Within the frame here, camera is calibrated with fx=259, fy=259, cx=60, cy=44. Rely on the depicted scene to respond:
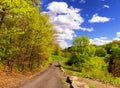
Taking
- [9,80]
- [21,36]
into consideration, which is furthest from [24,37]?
[9,80]

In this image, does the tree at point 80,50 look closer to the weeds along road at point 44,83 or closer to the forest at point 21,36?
the forest at point 21,36

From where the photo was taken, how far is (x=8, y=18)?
3234cm

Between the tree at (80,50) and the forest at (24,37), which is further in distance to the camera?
the tree at (80,50)

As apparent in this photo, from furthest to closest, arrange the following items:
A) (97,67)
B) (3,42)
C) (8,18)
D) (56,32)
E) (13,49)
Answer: (97,67)
(56,32)
(13,49)
(3,42)
(8,18)

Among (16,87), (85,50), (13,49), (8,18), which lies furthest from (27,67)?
(85,50)

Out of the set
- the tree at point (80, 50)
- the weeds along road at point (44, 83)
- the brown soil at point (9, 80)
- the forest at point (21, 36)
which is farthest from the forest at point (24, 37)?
the weeds along road at point (44, 83)

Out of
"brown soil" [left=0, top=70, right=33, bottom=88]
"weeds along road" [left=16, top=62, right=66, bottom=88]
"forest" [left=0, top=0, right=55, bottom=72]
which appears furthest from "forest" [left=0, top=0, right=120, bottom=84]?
"weeds along road" [left=16, top=62, right=66, bottom=88]

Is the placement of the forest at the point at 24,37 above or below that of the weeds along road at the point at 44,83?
above

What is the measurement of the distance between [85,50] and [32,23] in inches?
1438

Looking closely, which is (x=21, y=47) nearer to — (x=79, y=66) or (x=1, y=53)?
(x=1, y=53)

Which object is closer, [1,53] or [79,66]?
[1,53]

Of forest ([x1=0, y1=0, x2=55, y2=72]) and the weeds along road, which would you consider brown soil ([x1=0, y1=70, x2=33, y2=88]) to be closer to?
the weeds along road

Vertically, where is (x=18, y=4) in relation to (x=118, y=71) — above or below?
above

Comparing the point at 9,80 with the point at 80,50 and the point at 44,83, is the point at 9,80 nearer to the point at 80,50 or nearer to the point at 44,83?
the point at 44,83
